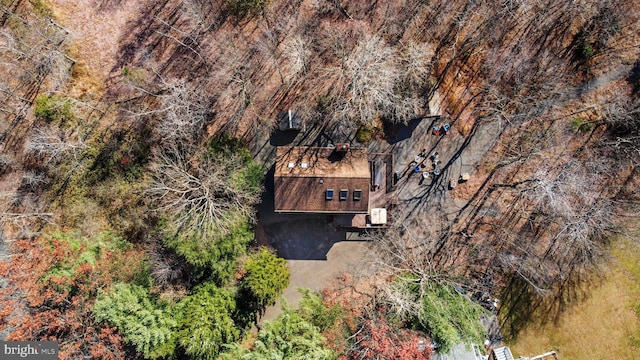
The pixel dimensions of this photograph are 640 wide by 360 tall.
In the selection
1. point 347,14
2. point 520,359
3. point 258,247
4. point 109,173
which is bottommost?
point 520,359

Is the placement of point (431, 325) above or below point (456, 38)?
below

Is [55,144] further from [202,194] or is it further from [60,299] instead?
[202,194]

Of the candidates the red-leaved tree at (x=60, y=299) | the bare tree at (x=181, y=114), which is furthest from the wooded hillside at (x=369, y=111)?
the red-leaved tree at (x=60, y=299)

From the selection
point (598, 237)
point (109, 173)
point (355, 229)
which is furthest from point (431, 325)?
point (109, 173)

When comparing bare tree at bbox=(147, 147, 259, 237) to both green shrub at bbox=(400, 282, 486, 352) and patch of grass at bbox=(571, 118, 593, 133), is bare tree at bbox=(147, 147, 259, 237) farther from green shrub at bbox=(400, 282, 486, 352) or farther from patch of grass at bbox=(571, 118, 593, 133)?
patch of grass at bbox=(571, 118, 593, 133)

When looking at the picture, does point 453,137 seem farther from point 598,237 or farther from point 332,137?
point 598,237

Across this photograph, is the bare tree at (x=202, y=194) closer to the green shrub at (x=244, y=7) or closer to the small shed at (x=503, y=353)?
the green shrub at (x=244, y=7)

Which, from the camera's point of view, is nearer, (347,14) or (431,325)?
(431,325)
